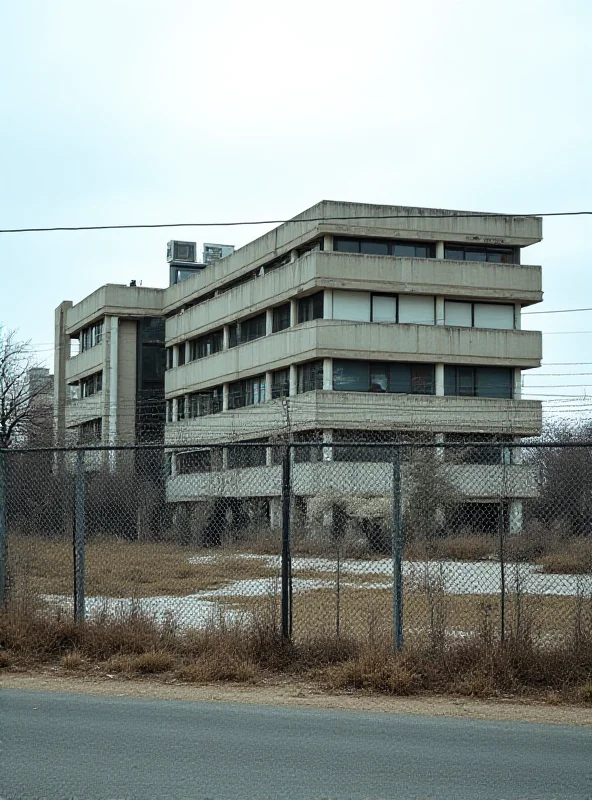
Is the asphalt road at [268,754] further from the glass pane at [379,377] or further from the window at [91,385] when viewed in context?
the window at [91,385]

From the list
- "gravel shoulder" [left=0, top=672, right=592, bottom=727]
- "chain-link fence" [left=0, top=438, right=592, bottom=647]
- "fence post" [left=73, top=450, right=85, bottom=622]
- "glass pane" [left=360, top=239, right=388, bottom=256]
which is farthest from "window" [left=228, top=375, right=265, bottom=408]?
"gravel shoulder" [left=0, top=672, right=592, bottom=727]

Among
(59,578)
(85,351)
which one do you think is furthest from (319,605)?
(85,351)

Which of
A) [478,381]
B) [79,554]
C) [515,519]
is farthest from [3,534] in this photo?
[478,381]

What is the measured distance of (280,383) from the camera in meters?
51.4

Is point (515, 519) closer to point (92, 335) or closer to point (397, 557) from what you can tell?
point (397, 557)

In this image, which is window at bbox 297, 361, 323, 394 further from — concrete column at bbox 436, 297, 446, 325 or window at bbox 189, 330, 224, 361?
window at bbox 189, 330, 224, 361

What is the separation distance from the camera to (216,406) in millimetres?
58094

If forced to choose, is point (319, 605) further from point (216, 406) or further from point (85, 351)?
point (85, 351)

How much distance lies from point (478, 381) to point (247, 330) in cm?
1314

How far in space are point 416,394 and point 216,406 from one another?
14.0 m

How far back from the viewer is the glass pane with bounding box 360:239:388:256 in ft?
161

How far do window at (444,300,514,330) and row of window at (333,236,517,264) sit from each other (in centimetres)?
222

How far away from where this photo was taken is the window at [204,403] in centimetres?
5809

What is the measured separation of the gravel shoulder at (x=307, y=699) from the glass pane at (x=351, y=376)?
37.7m
